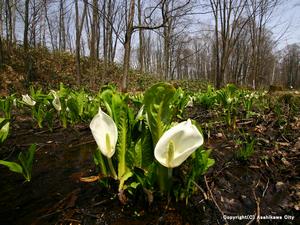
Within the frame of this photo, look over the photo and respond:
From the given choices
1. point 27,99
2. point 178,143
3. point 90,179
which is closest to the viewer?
point 178,143

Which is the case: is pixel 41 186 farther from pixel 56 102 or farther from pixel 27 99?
pixel 27 99

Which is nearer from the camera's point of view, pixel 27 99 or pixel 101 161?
pixel 101 161

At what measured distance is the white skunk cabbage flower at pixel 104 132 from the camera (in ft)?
4.01

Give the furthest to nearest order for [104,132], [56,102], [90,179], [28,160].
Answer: [56,102], [90,179], [28,160], [104,132]

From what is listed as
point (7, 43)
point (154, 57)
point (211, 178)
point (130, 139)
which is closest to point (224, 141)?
point (211, 178)

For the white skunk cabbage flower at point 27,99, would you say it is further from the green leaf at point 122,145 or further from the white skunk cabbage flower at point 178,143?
the white skunk cabbage flower at point 178,143

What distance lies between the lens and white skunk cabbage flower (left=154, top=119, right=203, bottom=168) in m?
1.04

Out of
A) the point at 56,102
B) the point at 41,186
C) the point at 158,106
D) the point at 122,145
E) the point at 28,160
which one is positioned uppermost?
the point at 158,106

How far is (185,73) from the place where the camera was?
45844 mm

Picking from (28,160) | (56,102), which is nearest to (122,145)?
(28,160)

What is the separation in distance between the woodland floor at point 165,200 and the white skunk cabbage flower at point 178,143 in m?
0.38

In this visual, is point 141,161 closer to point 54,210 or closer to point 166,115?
point 166,115

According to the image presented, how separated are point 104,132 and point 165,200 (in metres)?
0.50

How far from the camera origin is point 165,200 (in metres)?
1.37
